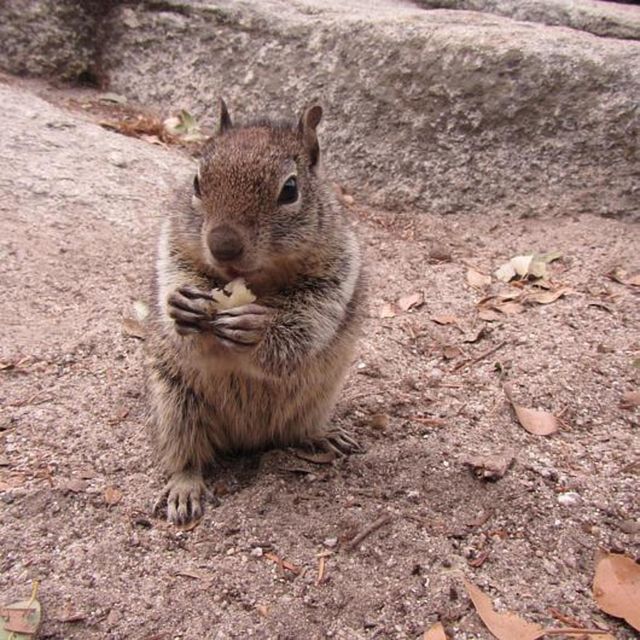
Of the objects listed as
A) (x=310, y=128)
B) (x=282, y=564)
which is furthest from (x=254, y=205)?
(x=282, y=564)

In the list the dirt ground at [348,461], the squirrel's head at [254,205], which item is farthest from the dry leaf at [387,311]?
the squirrel's head at [254,205]

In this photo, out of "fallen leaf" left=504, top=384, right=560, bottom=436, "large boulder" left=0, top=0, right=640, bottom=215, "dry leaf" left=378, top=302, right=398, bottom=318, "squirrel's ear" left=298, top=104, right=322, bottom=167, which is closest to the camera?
"squirrel's ear" left=298, top=104, right=322, bottom=167

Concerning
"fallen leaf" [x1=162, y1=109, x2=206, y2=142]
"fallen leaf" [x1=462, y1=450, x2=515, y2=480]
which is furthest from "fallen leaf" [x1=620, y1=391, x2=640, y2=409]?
"fallen leaf" [x1=162, y1=109, x2=206, y2=142]

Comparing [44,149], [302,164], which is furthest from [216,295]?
[44,149]

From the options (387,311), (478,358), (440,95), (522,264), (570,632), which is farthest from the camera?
(440,95)

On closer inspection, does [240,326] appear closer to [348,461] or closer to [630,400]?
[348,461]

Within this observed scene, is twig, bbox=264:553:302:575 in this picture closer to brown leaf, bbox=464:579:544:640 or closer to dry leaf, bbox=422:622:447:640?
dry leaf, bbox=422:622:447:640
